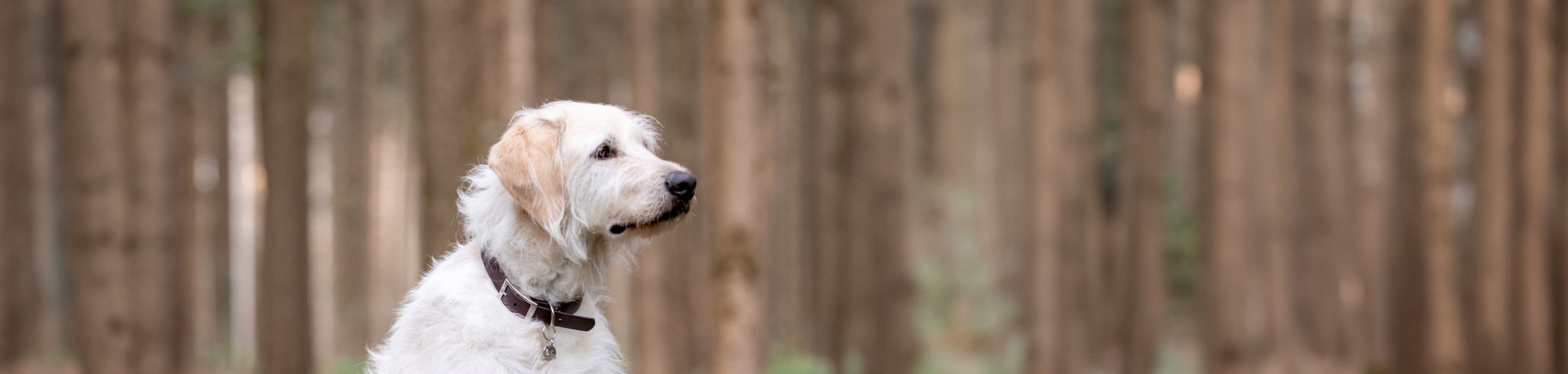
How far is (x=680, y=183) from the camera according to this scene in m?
3.65

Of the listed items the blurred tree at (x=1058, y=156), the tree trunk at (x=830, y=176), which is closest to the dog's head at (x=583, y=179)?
the tree trunk at (x=830, y=176)

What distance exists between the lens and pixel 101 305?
729 centimetres

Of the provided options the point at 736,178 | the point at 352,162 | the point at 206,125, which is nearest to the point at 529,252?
the point at 736,178

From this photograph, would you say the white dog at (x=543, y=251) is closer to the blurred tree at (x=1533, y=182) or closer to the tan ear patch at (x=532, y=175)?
the tan ear patch at (x=532, y=175)

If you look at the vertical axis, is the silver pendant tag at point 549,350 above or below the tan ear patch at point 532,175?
below

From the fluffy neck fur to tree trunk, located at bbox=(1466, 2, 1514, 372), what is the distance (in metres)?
11.4

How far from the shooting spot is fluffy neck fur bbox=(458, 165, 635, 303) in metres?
3.73

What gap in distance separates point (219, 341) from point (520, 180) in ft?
64.7

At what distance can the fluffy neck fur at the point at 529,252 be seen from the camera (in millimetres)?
3730

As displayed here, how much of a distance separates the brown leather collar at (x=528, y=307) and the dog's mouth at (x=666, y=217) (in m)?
0.28

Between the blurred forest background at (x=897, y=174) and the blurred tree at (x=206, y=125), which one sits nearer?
the blurred forest background at (x=897, y=174)

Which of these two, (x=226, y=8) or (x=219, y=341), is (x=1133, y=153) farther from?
(x=219, y=341)

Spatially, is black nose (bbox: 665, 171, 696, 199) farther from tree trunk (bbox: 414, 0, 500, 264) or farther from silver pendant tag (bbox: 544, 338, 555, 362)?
Answer: tree trunk (bbox: 414, 0, 500, 264)

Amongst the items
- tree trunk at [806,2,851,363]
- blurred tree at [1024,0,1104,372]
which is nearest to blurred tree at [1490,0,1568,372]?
blurred tree at [1024,0,1104,372]
